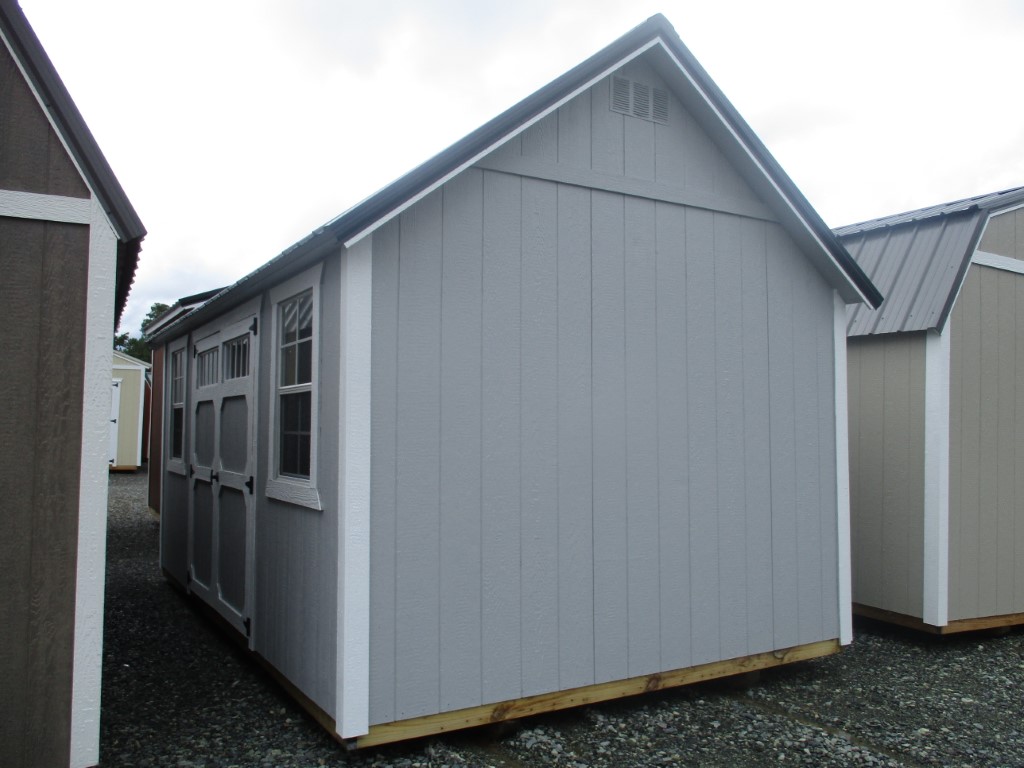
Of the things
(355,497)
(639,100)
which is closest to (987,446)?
(639,100)

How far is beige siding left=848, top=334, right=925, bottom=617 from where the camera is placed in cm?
671

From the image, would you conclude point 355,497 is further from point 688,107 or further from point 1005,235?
point 1005,235

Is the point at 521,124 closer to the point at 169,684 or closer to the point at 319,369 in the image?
the point at 319,369

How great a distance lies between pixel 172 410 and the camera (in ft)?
28.6

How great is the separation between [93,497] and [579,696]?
9.16ft

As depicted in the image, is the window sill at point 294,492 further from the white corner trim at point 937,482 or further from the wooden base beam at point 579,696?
the white corner trim at point 937,482

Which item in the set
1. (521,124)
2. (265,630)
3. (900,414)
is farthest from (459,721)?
(900,414)

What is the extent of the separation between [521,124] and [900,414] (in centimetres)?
423

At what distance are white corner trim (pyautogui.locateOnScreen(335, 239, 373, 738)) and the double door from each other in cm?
182

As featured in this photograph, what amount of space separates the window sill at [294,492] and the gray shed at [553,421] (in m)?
0.02

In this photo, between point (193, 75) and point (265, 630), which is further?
point (193, 75)

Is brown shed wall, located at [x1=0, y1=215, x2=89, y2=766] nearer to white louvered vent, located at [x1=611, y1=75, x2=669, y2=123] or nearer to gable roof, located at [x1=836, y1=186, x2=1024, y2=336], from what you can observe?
white louvered vent, located at [x1=611, y1=75, x2=669, y2=123]

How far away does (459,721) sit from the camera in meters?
4.35

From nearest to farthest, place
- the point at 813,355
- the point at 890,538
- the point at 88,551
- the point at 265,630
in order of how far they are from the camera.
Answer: the point at 88,551, the point at 265,630, the point at 813,355, the point at 890,538
